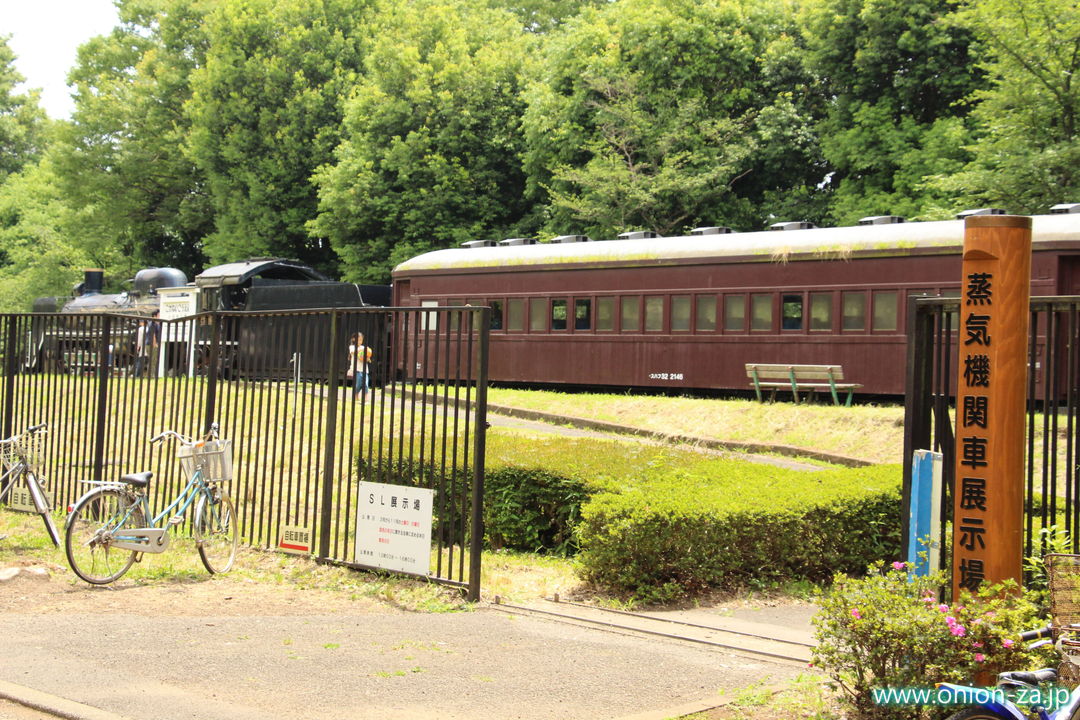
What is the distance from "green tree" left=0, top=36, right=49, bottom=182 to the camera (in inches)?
2758

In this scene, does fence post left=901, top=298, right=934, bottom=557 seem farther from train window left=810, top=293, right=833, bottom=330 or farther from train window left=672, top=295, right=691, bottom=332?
train window left=672, top=295, right=691, bottom=332

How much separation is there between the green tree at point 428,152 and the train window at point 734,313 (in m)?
16.3

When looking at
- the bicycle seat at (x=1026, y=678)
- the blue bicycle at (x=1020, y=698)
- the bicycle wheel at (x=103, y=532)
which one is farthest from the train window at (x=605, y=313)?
the bicycle seat at (x=1026, y=678)

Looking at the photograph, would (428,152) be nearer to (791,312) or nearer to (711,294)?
(711,294)

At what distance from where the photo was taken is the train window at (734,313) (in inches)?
820

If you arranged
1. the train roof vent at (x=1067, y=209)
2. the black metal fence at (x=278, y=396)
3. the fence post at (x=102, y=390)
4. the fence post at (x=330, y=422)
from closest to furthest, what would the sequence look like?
the black metal fence at (x=278, y=396) → the fence post at (x=330, y=422) → the fence post at (x=102, y=390) → the train roof vent at (x=1067, y=209)

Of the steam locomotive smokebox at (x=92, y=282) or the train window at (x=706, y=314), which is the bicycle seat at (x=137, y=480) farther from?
the steam locomotive smokebox at (x=92, y=282)

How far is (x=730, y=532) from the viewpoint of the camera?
8727 mm

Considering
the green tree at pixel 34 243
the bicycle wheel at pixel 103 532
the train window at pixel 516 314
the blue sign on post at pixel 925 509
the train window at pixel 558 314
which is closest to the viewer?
the blue sign on post at pixel 925 509

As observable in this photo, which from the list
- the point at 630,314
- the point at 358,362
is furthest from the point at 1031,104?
the point at 358,362

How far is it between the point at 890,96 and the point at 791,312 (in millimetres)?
12325

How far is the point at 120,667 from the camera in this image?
629 cm

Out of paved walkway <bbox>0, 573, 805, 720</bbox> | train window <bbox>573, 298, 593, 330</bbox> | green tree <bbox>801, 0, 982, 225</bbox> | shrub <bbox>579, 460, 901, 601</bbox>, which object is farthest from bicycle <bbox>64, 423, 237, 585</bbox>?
green tree <bbox>801, 0, 982, 225</bbox>

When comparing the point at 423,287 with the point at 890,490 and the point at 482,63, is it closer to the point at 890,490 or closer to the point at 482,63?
the point at 482,63
